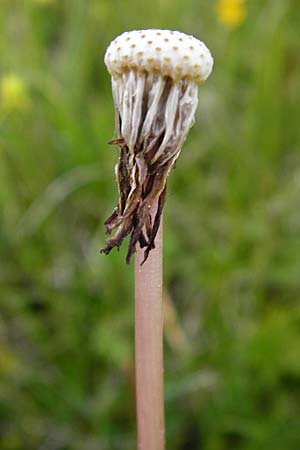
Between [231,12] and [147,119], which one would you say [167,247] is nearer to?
[147,119]

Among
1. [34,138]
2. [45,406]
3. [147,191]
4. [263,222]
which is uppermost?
[147,191]

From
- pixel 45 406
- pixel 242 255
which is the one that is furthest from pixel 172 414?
pixel 242 255

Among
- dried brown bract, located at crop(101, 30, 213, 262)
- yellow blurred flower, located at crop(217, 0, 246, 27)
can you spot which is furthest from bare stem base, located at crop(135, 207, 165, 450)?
yellow blurred flower, located at crop(217, 0, 246, 27)

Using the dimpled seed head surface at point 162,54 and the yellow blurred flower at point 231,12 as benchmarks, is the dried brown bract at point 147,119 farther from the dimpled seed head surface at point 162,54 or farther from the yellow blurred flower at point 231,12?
the yellow blurred flower at point 231,12

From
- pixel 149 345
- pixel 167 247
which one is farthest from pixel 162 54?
pixel 167 247

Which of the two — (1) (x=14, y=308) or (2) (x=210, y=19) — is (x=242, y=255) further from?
(2) (x=210, y=19)

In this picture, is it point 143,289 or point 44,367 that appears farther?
point 44,367

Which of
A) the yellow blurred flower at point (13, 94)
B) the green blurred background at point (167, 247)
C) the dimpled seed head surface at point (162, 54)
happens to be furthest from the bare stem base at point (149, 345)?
the yellow blurred flower at point (13, 94)
